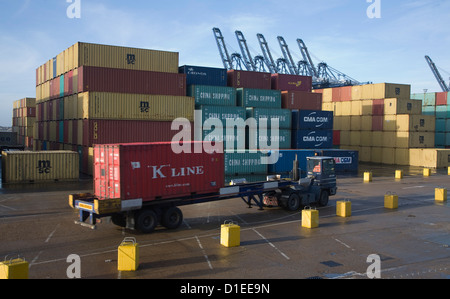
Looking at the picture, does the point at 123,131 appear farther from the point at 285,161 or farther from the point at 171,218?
the point at 171,218

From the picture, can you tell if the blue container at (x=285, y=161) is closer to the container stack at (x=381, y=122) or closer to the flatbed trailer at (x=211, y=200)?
the flatbed trailer at (x=211, y=200)

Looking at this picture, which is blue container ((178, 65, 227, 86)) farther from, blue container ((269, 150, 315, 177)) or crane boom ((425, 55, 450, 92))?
crane boom ((425, 55, 450, 92))

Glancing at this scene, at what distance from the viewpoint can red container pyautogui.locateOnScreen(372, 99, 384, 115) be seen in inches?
2191

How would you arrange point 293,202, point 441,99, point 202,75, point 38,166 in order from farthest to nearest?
point 441,99 → point 202,75 → point 38,166 → point 293,202

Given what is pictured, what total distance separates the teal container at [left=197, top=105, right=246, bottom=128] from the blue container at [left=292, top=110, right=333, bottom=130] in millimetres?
6832

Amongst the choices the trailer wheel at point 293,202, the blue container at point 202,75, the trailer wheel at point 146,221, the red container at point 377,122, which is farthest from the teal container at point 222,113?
the red container at point 377,122

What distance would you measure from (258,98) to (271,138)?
4932 mm

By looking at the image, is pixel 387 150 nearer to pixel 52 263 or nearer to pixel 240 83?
pixel 240 83

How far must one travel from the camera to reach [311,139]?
42500mm

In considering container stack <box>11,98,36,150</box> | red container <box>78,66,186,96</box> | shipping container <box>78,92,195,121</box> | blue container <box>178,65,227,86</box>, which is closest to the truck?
shipping container <box>78,92,195,121</box>

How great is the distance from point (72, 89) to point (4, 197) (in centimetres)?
1522

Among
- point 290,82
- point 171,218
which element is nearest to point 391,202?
point 171,218

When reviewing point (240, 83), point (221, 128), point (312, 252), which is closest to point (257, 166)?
point (221, 128)

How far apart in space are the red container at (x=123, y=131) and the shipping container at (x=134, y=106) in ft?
1.56
